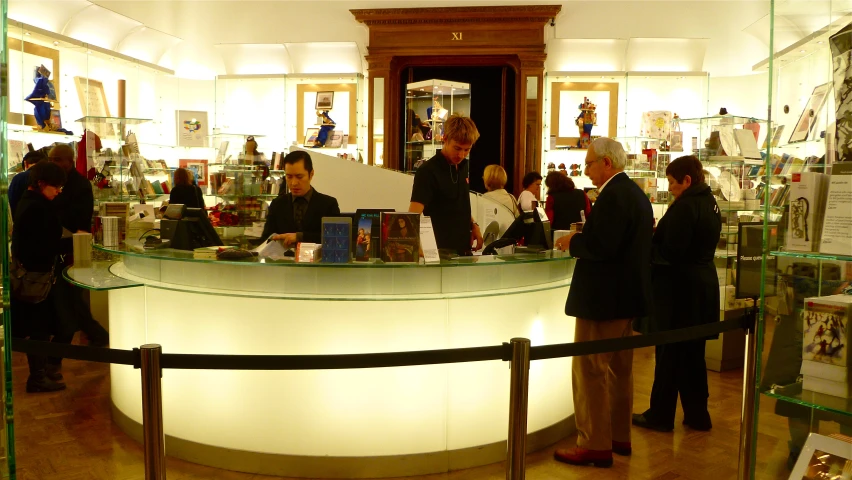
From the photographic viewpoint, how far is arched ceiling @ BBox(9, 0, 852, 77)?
8.86 meters

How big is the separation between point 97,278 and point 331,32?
6.47m

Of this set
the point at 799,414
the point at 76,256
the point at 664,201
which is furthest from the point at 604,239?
the point at 664,201

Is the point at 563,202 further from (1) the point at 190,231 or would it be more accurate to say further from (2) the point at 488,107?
(2) the point at 488,107

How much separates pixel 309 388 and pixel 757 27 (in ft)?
26.2

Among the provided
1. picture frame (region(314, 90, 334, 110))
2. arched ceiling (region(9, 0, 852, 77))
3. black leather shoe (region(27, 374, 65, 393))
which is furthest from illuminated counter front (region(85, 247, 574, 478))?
arched ceiling (region(9, 0, 852, 77))

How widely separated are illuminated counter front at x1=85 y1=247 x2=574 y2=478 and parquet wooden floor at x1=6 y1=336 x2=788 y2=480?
0.50ft

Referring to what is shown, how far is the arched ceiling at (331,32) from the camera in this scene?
29.1 ft

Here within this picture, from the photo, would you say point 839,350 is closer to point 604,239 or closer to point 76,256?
point 604,239

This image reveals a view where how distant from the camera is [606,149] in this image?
10.7ft

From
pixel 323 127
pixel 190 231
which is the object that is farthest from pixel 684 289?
pixel 323 127

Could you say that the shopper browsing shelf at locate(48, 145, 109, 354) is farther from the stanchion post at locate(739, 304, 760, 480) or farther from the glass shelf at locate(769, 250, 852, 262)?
the glass shelf at locate(769, 250, 852, 262)

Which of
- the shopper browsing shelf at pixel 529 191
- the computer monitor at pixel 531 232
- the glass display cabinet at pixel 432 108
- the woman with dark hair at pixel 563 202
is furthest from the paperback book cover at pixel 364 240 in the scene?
the glass display cabinet at pixel 432 108

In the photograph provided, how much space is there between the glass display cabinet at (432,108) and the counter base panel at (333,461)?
4.25m

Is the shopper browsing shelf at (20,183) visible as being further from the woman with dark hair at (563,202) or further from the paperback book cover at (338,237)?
the woman with dark hair at (563,202)
